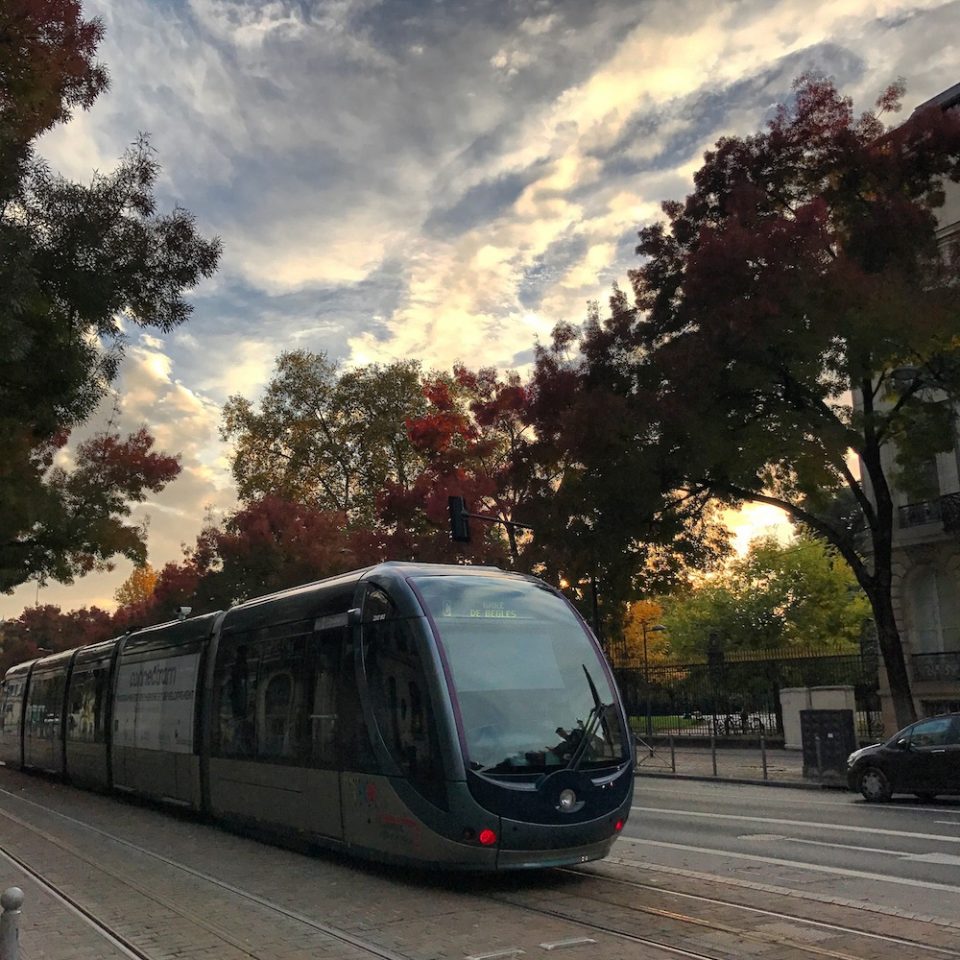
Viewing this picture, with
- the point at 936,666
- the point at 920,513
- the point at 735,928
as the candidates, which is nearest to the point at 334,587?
the point at 735,928

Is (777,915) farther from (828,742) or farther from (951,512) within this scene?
(951,512)

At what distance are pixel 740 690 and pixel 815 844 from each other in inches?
834

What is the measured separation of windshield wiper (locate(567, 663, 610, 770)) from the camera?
9.52m

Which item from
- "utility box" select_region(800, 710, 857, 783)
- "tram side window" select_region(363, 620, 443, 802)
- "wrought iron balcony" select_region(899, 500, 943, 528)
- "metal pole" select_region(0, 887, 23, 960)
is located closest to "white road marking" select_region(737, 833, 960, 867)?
"tram side window" select_region(363, 620, 443, 802)

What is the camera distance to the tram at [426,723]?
919 centimetres

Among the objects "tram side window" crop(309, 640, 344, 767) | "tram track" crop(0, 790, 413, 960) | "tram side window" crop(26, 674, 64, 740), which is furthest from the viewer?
"tram side window" crop(26, 674, 64, 740)

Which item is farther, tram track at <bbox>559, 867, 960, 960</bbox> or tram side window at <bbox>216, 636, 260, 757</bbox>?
tram side window at <bbox>216, 636, 260, 757</bbox>

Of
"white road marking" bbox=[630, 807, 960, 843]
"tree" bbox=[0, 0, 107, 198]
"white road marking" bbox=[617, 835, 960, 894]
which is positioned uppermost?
"tree" bbox=[0, 0, 107, 198]

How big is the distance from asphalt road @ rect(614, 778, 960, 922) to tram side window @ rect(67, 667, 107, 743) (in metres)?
10.4

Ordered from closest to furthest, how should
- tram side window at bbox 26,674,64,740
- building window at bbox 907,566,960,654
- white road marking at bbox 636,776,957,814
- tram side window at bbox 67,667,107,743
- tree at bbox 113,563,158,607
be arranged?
white road marking at bbox 636,776,957,814, tram side window at bbox 67,667,107,743, tram side window at bbox 26,674,64,740, building window at bbox 907,566,960,654, tree at bbox 113,563,158,607

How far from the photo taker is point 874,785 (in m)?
17.1

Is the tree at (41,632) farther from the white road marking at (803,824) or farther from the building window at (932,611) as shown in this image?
the white road marking at (803,824)

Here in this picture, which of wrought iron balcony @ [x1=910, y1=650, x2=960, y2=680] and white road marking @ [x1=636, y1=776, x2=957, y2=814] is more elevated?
wrought iron balcony @ [x1=910, y1=650, x2=960, y2=680]

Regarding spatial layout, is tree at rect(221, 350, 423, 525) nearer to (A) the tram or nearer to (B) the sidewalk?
(B) the sidewalk
